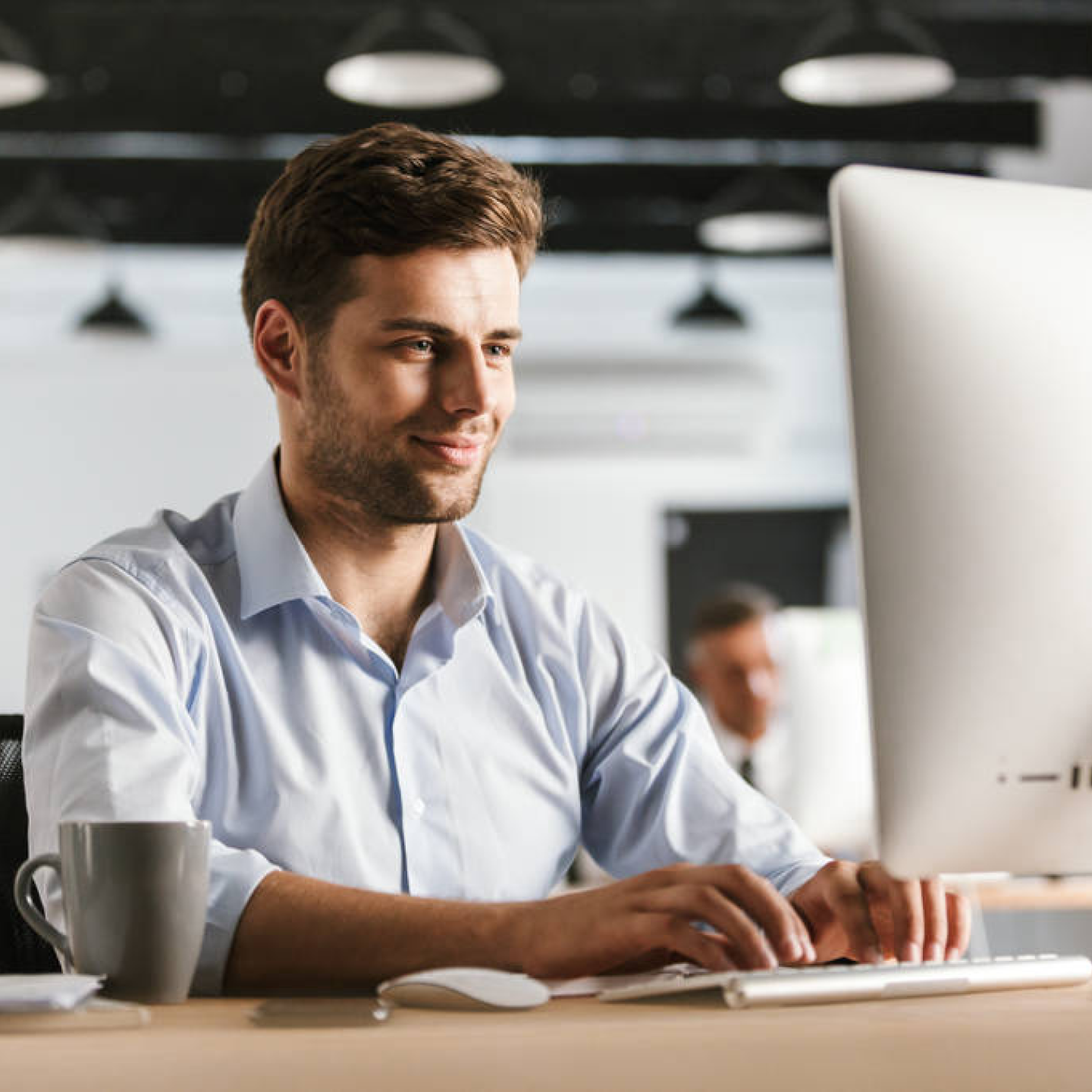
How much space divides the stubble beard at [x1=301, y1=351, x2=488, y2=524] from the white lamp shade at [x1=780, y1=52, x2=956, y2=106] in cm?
309

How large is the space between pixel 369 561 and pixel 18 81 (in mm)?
3558

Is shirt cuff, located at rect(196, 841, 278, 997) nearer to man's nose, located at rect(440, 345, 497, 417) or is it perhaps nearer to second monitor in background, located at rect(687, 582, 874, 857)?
man's nose, located at rect(440, 345, 497, 417)

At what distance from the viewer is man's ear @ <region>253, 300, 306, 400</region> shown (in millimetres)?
1868

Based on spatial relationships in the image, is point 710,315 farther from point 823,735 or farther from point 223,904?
point 223,904

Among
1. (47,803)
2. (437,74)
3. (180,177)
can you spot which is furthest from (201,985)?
(180,177)

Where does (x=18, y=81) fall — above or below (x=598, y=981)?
above

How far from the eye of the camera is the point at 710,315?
23.8ft

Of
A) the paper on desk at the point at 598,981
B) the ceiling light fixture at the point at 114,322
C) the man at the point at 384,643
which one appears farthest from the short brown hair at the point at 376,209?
the ceiling light fixture at the point at 114,322

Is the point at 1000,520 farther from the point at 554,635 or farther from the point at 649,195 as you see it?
the point at 649,195

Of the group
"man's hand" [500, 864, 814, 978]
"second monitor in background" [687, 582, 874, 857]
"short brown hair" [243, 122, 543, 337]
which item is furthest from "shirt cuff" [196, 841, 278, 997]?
"second monitor in background" [687, 582, 874, 857]

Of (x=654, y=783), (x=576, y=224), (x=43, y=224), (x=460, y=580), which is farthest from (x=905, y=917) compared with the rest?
(x=576, y=224)

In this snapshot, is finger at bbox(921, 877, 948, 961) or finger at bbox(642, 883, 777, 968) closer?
finger at bbox(642, 883, 777, 968)

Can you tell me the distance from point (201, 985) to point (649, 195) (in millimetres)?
6973

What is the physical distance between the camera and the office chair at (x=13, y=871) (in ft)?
5.05
